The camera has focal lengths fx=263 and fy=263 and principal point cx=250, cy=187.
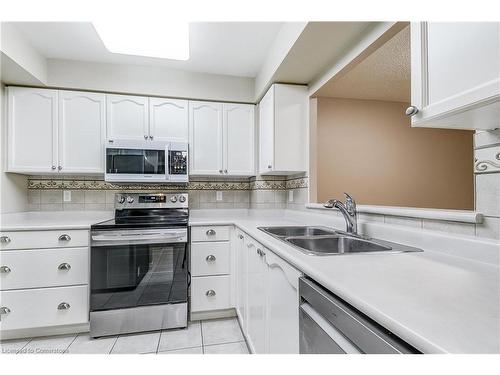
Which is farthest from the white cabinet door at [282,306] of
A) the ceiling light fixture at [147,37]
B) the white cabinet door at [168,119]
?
the white cabinet door at [168,119]

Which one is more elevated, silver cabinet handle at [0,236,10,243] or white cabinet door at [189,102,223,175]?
white cabinet door at [189,102,223,175]

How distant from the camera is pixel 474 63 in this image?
0.71m

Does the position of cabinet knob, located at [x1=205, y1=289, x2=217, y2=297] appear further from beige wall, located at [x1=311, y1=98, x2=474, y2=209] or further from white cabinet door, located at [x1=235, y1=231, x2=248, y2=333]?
beige wall, located at [x1=311, y1=98, x2=474, y2=209]

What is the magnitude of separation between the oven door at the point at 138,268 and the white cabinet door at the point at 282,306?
109 cm

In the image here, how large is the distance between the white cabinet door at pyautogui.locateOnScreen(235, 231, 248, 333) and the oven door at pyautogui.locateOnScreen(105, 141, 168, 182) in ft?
3.18

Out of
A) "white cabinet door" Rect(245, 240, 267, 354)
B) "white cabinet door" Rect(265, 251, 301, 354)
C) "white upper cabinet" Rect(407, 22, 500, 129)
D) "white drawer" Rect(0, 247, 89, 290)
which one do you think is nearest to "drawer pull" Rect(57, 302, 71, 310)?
"white drawer" Rect(0, 247, 89, 290)

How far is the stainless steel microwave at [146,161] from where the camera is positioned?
7.78 ft

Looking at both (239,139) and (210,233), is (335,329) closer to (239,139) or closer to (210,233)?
(210,233)

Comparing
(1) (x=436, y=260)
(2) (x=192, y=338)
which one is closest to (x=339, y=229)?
(1) (x=436, y=260)

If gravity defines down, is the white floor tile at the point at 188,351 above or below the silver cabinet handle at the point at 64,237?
below

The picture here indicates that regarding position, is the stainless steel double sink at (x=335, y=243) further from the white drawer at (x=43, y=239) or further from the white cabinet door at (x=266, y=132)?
the white drawer at (x=43, y=239)

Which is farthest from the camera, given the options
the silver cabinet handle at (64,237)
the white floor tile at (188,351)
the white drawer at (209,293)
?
the white drawer at (209,293)

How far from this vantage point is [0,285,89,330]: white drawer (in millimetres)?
1971
